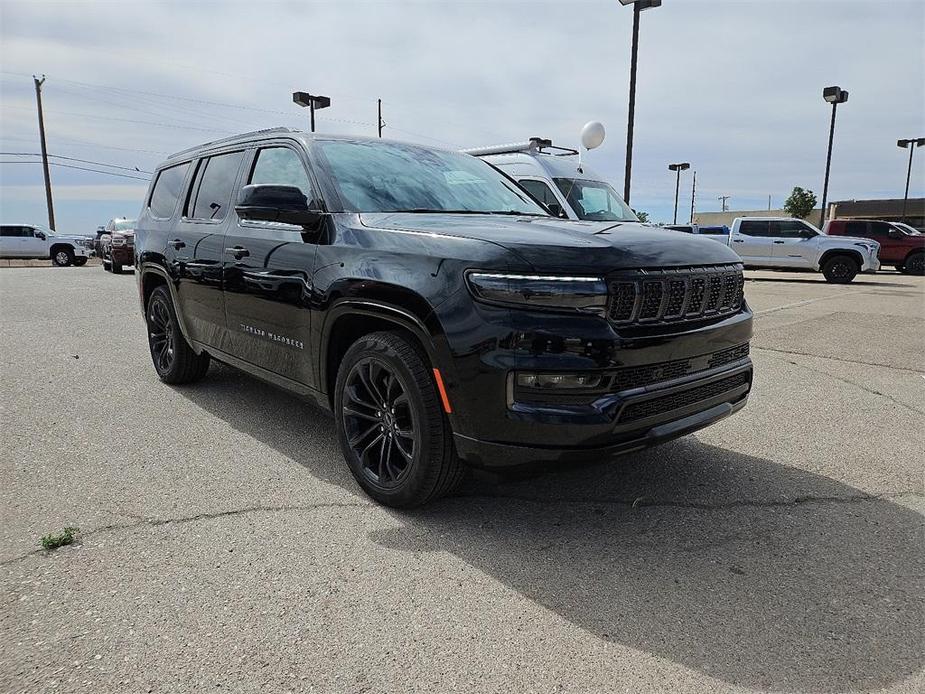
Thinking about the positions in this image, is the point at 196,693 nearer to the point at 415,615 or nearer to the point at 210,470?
the point at 415,615

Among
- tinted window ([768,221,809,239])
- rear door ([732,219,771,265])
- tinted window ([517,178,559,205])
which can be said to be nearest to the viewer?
tinted window ([517,178,559,205])

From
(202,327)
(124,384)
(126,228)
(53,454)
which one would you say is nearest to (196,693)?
(53,454)

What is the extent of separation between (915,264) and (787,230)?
6951 millimetres

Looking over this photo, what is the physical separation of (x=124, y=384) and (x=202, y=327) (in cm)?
144

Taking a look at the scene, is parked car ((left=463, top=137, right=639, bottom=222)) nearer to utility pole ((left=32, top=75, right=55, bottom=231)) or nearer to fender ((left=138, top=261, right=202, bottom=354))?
fender ((left=138, top=261, right=202, bottom=354))

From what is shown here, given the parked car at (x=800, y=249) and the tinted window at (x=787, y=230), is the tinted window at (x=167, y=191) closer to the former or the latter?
the parked car at (x=800, y=249)

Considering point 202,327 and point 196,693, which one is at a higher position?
point 202,327

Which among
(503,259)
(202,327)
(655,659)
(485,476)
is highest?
(503,259)

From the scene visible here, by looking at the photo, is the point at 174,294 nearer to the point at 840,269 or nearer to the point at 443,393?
the point at 443,393

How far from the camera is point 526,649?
2.21 m

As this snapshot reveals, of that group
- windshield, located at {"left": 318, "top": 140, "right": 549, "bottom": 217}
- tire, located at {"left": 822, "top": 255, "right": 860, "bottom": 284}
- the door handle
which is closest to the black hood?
windshield, located at {"left": 318, "top": 140, "right": 549, "bottom": 217}

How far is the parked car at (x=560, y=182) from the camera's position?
35.9 feet

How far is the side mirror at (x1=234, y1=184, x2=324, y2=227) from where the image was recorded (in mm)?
3291

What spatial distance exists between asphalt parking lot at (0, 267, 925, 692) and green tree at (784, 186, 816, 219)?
222 feet
